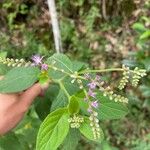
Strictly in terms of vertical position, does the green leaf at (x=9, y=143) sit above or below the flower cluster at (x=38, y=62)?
below

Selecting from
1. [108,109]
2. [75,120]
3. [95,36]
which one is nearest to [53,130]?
[75,120]

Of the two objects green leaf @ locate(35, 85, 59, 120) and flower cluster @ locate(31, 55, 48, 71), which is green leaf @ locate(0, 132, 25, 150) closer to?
green leaf @ locate(35, 85, 59, 120)

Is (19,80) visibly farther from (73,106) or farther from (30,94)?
(73,106)

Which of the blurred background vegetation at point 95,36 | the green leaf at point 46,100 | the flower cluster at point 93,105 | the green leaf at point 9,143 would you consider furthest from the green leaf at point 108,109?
the blurred background vegetation at point 95,36

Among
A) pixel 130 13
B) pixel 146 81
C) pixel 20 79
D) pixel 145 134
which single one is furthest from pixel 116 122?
pixel 20 79

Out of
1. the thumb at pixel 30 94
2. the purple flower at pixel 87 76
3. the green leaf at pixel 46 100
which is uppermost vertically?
the purple flower at pixel 87 76

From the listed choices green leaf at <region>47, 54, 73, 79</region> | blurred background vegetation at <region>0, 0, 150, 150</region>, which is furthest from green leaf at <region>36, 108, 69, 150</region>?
blurred background vegetation at <region>0, 0, 150, 150</region>

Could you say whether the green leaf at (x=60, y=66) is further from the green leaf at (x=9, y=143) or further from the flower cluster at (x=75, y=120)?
the green leaf at (x=9, y=143)
